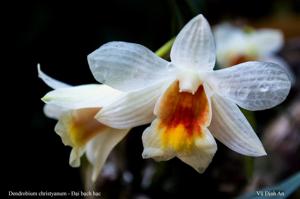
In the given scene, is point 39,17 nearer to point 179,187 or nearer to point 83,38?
point 83,38

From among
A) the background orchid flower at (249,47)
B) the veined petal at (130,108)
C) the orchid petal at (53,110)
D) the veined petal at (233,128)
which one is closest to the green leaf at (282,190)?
the veined petal at (233,128)

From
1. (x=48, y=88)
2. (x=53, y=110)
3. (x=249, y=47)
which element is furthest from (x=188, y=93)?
(x=249, y=47)

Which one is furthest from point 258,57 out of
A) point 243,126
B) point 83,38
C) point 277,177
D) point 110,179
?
point 243,126

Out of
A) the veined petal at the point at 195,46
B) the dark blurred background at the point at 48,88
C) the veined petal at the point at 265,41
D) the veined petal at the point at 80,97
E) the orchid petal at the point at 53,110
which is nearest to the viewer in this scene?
the veined petal at the point at 195,46

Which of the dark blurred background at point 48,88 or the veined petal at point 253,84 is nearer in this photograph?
the veined petal at point 253,84

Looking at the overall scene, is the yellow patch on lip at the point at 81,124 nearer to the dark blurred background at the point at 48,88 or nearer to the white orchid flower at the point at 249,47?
the dark blurred background at the point at 48,88

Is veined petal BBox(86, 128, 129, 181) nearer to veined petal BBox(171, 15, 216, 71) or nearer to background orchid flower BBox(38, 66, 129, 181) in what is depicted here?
background orchid flower BBox(38, 66, 129, 181)

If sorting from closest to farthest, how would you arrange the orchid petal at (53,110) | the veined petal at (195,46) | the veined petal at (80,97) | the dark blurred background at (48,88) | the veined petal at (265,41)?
the veined petal at (195,46) → the veined petal at (80,97) → the orchid petal at (53,110) → the dark blurred background at (48,88) → the veined petal at (265,41)
